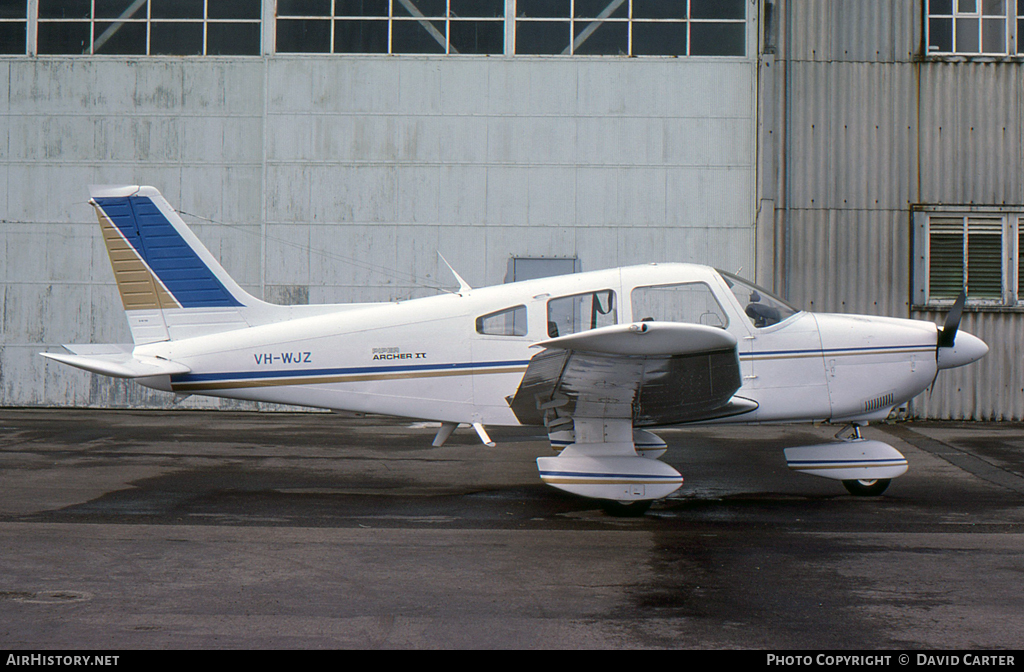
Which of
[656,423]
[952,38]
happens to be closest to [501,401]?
[656,423]

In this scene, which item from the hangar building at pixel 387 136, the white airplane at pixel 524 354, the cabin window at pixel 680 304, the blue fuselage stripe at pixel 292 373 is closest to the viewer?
the cabin window at pixel 680 304

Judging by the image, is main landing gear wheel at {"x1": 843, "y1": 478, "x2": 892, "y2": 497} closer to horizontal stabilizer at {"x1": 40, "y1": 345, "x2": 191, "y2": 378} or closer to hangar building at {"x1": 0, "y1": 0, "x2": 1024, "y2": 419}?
horizontal stabilizer at {"x1": 40, "y1": 345, "x2": 191, "y2": 378}

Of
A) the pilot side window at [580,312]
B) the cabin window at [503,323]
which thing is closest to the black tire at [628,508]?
the pilot side window at [580,312]

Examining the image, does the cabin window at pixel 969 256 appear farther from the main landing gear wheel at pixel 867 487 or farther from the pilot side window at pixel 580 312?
the pilot side window at pixel 580 312

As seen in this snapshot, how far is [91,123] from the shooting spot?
17047mm

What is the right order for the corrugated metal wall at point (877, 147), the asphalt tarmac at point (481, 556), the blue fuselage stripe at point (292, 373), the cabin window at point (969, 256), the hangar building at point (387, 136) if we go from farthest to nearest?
the hangar building at point (387, 136) → the corrugated metal wall at point (877, 147) → the cabin window at point (969, 256) → the blue fuselage stripe at point (292, 373) → the asphalt tarmac at point (481, 556)

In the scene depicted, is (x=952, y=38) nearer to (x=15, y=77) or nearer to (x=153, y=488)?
(x=153, y=488)

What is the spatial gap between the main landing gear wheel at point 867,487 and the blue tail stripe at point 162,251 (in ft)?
20.1

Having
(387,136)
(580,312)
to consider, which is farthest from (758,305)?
(387,136)

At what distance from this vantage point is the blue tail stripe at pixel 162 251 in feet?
27.3

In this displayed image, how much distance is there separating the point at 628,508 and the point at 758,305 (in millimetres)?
2268

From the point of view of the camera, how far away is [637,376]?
261 inches

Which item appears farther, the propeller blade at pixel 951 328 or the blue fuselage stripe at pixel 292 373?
the blue fuselage stripe at pixel 292 373
